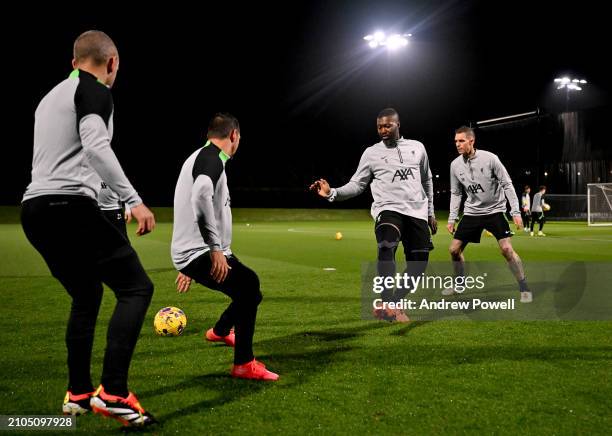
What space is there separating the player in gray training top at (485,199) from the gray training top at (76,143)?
550cm

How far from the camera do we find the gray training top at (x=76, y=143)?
123 inches

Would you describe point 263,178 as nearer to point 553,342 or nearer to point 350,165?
point 350,165

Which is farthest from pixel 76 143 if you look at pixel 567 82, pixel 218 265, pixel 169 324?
pixel 567 82

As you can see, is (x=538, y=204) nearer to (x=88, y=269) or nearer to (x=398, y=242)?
A: (x=398, y=242)

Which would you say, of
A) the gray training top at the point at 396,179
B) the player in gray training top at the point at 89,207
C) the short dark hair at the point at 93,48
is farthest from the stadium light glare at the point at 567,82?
the player in gray training top at the point at 89,207

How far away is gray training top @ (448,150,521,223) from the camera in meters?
7.81

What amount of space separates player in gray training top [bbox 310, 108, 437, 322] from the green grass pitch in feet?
2.08

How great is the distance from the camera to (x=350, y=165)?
53.2 meters

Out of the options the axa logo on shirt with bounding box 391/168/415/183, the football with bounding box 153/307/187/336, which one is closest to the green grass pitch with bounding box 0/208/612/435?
the football with bounding box 153/307/187/336

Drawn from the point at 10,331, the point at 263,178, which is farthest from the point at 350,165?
the point at 10,331

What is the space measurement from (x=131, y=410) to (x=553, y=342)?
401 cm

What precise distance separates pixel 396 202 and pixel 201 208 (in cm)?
309

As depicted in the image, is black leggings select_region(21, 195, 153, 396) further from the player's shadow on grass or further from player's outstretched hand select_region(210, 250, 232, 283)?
player's outstretched hand select_region(210, 250, 232, 283)

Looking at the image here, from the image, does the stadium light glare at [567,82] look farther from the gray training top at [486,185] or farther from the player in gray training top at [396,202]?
the player in gray training top at [396,202]
